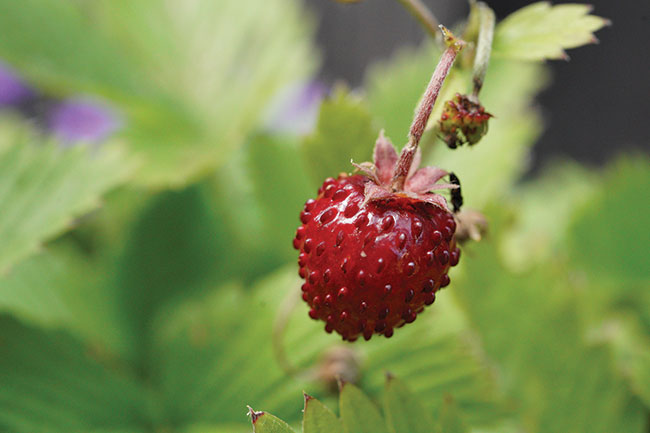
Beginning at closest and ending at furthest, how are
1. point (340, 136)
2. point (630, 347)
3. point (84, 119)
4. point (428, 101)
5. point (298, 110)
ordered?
1. point (428, 101)
2. point (340, 136)
3. point (630, 347)
4. point (84, 119)
5. point (298, 110)

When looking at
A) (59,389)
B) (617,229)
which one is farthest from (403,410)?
(617,229)

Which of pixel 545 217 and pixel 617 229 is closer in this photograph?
pixel 617 229

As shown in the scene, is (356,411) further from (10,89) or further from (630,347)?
(10,89)

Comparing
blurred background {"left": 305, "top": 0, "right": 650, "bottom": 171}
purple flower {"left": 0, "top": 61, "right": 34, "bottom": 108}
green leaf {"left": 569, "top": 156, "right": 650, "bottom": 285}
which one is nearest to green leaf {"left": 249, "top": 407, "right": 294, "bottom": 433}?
green leaf {"left": 569, "top": 156, "right": 650, "bottom": 285}

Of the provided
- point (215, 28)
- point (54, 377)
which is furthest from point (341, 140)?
point (215, 28)

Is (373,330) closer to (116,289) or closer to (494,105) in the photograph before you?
(116,289)

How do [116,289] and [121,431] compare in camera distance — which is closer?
[121,431]

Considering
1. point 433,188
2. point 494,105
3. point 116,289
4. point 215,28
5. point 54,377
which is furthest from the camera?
point 215,28

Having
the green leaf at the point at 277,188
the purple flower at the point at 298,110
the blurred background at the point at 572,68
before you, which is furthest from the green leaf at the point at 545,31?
the blurred background at the point at 572,68
